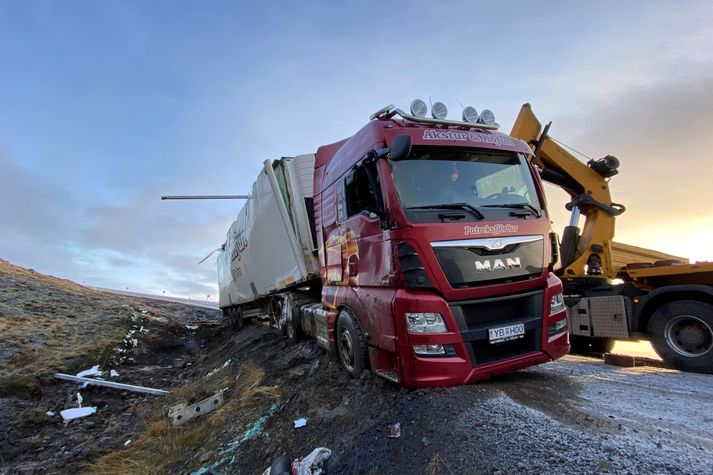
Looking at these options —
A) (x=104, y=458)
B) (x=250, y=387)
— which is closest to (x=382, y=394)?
(x=250, y=387)

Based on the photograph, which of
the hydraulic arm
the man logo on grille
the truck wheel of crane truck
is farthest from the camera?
the truck wheel of crane truck

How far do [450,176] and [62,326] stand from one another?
1191cm

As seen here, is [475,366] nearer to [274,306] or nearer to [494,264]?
[494,264]

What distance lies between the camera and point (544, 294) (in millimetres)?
3848

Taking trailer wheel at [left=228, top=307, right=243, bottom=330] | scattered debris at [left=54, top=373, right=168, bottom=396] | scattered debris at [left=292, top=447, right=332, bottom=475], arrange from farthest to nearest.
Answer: trailer wheel at [left=228, top=307, right=243, bottom=330] → scattered debris at [left=54, top=373, right=168, bottom=396] → scattered debris at [left=292, top=447, right=332, bottom=475]

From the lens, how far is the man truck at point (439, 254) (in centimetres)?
337

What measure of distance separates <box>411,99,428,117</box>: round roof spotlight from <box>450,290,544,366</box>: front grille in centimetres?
218

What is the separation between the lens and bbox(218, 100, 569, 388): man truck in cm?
337

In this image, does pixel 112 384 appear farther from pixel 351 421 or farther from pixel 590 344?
pixel 590 344

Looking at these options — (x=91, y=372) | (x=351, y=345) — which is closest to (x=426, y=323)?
(x=351, y=345)

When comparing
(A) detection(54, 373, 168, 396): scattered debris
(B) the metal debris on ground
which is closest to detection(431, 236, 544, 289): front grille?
(B) the metal debris on ground

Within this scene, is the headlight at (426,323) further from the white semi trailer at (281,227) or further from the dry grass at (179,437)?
the white semi trailer at (281,227)

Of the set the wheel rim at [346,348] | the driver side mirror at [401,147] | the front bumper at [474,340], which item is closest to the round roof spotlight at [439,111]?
the driver side mirror at [401,147]

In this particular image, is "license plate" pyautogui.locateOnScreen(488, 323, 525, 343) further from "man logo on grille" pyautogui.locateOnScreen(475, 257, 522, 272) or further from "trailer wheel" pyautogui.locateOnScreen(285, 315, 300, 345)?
"trailer wheel" pyautogui.locateOnScreen(285, 315, 300, 345)
